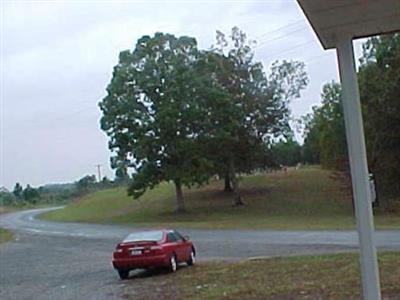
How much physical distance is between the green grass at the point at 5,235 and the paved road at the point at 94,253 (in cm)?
358

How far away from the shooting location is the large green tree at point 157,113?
168 feet

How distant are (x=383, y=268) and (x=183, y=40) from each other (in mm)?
40320

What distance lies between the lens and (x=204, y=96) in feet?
171

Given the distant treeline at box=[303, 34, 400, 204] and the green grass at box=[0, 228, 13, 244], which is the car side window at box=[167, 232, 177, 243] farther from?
the green grass at box=[0, 228, 13, 244]

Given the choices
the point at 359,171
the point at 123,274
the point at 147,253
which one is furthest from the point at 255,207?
the point at 359,171

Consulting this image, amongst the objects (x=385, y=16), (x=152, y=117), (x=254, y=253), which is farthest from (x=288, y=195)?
(x=385, y=16)

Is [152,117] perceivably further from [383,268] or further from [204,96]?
[383,268]

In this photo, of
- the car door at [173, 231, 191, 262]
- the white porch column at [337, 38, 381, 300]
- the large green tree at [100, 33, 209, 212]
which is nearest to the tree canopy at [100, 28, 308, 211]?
the large green tree at [100, 33, 209, 212]

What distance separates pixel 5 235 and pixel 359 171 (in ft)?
151

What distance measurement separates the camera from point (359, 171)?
259 inches

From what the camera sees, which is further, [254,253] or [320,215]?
[320,215]

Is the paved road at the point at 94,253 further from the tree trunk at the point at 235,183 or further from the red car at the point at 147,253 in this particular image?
the tree trunk at the point at 235,183

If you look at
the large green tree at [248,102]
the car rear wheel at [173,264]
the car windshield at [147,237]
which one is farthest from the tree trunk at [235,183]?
the car rear wheel at [173,264]

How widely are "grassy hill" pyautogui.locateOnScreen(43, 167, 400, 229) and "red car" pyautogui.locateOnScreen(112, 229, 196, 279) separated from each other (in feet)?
52.5
